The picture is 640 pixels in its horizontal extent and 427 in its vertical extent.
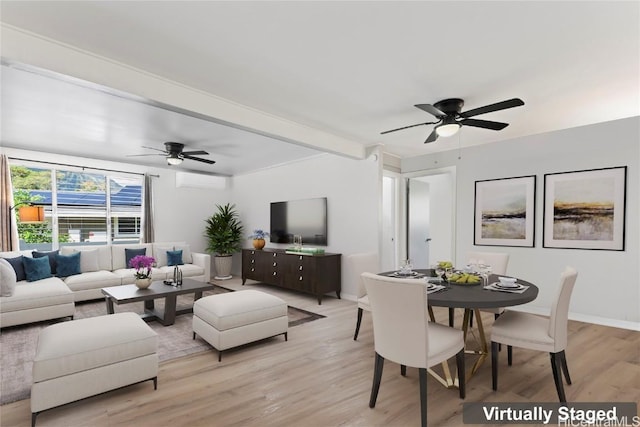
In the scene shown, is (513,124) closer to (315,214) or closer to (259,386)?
(315,214)

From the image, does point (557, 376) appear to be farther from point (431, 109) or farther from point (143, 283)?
point (143, 283)

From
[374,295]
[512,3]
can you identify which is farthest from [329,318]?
[512,3]

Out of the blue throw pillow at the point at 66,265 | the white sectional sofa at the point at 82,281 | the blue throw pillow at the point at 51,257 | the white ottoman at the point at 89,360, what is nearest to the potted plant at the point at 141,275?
the white sectional sofa at the point at 82,281

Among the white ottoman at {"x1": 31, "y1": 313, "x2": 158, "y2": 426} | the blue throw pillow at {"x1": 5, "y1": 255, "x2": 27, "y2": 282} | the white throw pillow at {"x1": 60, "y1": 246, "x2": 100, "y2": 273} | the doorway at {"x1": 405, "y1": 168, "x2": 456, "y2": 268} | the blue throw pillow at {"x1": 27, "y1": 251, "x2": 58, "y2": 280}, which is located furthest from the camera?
the doorway at {"x1": 405, "y1": 168, "x2": 456, "y2": 268}

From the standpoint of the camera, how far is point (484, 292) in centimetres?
243

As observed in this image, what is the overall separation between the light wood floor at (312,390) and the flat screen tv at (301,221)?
8.83 ft

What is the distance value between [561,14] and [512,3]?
372 mm

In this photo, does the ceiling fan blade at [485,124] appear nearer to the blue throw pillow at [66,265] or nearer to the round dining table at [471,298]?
the round dining table at [471,298]

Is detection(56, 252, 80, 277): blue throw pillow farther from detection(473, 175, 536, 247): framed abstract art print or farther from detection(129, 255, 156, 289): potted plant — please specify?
detection(473, 175, 536, 247): framed abstract art print

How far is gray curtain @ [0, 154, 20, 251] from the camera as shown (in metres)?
5.05

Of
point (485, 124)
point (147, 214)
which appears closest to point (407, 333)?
point (485, 124)

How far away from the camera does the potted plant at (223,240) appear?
23.7 feet

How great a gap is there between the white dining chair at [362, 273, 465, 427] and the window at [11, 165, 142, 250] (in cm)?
626

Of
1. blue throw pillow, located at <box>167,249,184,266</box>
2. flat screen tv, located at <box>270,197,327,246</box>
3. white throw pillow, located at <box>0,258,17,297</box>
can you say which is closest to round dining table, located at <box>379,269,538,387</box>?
flat screen tv, located at <box>270,197,327,246</box>
